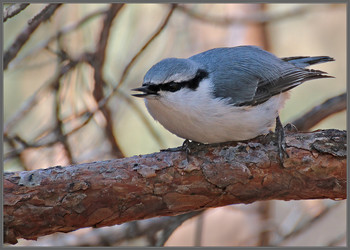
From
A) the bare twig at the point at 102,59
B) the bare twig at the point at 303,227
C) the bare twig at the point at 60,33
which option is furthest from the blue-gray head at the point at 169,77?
the bare twig at the point at 303,227

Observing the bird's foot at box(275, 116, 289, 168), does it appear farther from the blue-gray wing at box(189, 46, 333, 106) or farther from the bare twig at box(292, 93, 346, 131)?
the bare twig at box(292, 93, 346, 131)

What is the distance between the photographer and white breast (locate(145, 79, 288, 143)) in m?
1.94

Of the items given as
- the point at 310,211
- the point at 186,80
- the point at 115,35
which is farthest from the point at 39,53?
the point at 310,211

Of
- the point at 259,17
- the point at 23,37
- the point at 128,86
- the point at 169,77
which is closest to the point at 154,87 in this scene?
the point at 169,77

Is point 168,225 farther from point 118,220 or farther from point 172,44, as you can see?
point 172,44

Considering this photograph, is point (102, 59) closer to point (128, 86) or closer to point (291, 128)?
point (128, 86)

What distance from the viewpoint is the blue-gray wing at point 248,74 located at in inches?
80.8

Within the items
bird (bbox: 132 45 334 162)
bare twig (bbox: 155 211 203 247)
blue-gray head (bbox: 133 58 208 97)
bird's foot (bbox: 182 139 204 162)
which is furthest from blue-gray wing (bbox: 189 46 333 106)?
bare twig (bbox: 155 211 203 247)

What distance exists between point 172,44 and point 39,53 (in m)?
0.96

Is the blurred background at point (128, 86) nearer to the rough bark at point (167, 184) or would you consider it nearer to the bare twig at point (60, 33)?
the bare twig at point (60, 33)

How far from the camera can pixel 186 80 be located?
1949mm

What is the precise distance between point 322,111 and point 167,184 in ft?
3.53

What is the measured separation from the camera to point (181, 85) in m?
1.95

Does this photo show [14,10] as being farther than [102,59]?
No
